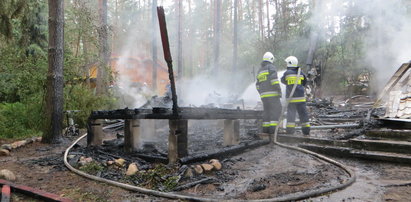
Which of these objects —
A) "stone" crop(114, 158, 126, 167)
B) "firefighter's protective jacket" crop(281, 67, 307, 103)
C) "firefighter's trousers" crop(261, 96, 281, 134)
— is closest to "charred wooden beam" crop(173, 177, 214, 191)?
"stone" crop(114, 158, 126, 167)

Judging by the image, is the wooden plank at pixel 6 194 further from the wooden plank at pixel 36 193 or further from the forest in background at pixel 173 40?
the forest in background at pixel 173 40

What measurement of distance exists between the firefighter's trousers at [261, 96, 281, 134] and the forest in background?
20.4 ft

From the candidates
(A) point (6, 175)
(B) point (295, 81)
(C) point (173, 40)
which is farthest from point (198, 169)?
(C) point (173, 40)

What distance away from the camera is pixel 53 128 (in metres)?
6.73

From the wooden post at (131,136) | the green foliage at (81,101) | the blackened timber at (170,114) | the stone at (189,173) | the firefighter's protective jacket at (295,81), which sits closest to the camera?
the stone at (189,173)

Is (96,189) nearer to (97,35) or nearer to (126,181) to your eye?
(126,181)

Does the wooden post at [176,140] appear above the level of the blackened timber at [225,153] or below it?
above

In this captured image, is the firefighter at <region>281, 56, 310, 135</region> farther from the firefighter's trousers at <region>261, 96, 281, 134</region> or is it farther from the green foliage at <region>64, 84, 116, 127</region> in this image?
the green foliage at <region>64, 84, 116, 127</region>

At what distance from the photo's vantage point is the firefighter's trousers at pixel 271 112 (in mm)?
6191

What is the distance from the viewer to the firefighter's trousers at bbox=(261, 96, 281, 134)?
6.19 m

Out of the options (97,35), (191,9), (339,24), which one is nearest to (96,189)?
(97,35)

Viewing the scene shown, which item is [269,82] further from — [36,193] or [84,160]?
[36,193]

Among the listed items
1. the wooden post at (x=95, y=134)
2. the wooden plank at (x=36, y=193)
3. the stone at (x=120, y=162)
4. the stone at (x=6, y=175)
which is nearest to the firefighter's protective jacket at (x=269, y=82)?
the stone at (x=120, y=162)

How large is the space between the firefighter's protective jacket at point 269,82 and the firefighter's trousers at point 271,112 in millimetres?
120
